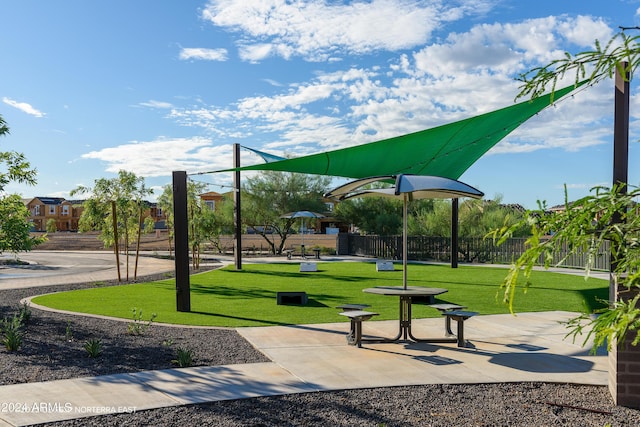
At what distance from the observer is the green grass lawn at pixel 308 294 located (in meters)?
10.5

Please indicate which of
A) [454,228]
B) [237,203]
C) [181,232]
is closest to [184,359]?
[181,232]

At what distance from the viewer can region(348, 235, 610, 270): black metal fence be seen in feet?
81.3

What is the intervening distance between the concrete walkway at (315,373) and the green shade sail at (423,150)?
3.83 m

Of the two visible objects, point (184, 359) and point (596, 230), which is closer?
point (596, 230)

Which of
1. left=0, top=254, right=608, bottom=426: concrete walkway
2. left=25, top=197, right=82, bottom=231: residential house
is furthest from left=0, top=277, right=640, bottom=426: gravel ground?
left=25, top=197, right=82, bottom=231: residential house

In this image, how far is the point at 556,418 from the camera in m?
4.79

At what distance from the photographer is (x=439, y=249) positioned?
2645 cm

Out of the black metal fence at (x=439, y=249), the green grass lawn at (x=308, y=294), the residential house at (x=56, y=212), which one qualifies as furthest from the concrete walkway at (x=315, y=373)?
the residential house at (x=56, y=212)

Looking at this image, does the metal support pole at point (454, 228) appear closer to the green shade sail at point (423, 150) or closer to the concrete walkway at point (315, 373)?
the green shade sail at point (423, 150)

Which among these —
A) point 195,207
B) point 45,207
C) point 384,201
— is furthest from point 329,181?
point 45,207

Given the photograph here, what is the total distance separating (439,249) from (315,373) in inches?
831

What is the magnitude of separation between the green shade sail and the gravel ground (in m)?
4.71

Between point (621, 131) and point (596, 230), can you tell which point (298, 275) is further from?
point (596, 230)

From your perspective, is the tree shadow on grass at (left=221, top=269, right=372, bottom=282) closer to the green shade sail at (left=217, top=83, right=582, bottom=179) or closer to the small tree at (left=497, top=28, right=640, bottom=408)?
the green shade sail at (left=217, top=83, right=582, bottom=179)
